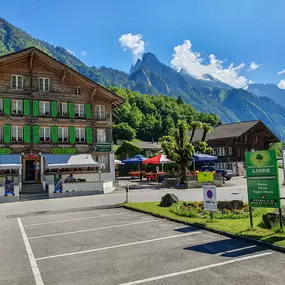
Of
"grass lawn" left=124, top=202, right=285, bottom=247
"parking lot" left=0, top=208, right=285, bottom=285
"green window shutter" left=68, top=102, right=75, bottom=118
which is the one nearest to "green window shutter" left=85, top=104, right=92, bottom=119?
"green window shutter" left=68, top=102, right=75, bottom=118

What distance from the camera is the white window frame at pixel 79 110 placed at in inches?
1216

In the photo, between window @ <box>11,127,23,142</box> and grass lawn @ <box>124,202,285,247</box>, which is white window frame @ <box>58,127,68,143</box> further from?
grass lawn @ <box>124,202,285,247</box>

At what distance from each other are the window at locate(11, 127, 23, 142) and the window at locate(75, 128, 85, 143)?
195 inches

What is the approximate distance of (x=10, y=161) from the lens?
26.6m

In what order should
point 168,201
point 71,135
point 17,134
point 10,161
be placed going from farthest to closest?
point 71,135 < point 17,134 < point 10,161 < point 168,201

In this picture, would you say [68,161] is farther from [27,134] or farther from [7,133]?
[7,133]

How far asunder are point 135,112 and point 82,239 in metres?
95.9

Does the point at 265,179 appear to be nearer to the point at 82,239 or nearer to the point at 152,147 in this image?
the point at 82,239

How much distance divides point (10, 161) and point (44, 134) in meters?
4.08

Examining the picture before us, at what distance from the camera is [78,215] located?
15.0 metres

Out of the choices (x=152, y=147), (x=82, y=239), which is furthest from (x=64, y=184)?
(x=152, y=147)

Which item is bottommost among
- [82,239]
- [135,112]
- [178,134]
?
[82,239]

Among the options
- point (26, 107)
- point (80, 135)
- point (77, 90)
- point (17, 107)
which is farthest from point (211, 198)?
point (77, 90)

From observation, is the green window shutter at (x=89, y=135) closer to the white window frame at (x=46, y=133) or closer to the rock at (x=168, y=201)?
the white window frame at (x=46, y=133)
